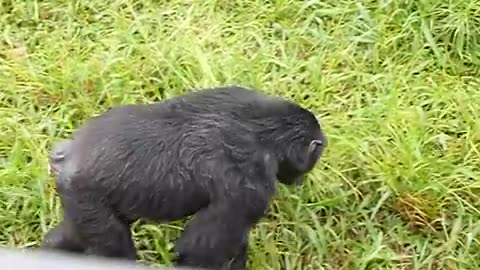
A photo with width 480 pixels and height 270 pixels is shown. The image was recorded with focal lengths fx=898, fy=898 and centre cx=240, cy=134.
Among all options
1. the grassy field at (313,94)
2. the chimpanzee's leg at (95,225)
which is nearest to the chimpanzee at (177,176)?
the chimpanzee's leg at (95,225)

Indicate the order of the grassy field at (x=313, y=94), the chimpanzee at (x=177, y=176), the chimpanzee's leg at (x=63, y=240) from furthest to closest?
the grassy field at (x=313, y=94)
the chimpanzee's leg at (x=63, y=240)
the chimpanzee at (x=177, y=176)

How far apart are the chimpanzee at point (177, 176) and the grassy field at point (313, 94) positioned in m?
0.30

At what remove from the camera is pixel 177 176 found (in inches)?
91.0

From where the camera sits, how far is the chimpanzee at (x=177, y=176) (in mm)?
2301

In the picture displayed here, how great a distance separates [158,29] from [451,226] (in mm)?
1391

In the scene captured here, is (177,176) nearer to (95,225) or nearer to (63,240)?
(95,225)

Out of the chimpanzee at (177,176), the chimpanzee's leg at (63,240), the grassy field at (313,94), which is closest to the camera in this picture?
the chimpanzee at (177,176)

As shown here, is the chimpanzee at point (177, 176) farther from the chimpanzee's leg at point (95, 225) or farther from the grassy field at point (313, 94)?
the grassy field at point (313, 94)

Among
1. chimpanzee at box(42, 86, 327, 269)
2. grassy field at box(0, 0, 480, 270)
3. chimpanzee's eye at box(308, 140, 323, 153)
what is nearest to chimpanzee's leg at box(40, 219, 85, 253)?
chimpanzee at box(42, 86, 327, 269)

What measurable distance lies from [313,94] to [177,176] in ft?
3.27

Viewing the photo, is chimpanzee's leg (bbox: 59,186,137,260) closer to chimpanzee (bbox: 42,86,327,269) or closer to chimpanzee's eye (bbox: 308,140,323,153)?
chimpanzee (bbox: 42,86,327,269)

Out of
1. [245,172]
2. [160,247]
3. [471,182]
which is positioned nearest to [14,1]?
[160,247]

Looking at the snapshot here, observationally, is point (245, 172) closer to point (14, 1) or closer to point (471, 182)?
point (471, 182)

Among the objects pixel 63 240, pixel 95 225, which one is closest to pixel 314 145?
pixel 95 225
